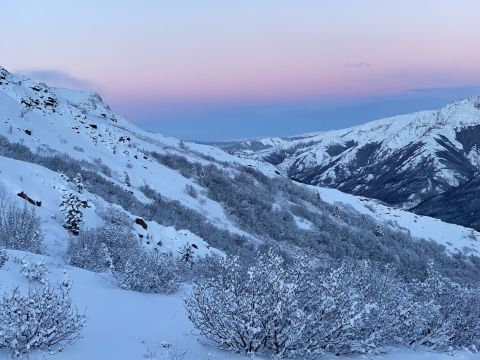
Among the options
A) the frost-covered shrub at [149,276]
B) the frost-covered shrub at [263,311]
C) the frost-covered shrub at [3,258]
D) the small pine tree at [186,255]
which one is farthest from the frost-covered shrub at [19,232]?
the frost-covered shrub at [263,311]

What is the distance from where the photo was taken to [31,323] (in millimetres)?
5793

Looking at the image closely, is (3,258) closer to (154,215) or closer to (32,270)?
(32,270)

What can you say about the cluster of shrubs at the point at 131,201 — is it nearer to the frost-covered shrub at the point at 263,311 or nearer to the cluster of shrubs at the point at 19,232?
the cluster of shrubs at the point at 19,232

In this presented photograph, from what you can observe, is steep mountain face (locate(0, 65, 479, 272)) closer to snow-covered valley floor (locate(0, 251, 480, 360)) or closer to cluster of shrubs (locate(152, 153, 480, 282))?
cluster of shrubs (locate(152, 153, 480, 282))

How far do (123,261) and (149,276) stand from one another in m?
2.20

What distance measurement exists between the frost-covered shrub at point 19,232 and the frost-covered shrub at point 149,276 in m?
2.50

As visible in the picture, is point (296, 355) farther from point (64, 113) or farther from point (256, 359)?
point (64, 113)

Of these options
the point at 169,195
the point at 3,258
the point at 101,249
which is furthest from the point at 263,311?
the point at 169,195

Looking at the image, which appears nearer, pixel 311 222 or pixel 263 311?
pixel 263 311

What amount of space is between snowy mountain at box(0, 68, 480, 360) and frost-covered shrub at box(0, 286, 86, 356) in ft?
1.11

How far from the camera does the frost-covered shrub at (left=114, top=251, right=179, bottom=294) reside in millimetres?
10758

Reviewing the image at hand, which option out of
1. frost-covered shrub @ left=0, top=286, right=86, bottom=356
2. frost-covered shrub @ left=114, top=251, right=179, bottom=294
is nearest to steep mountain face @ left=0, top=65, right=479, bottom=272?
frost-covered shrub @ left=114, top=251, right=179, bottom=294

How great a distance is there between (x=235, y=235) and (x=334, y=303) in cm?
2171

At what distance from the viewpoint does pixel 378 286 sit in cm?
1019
